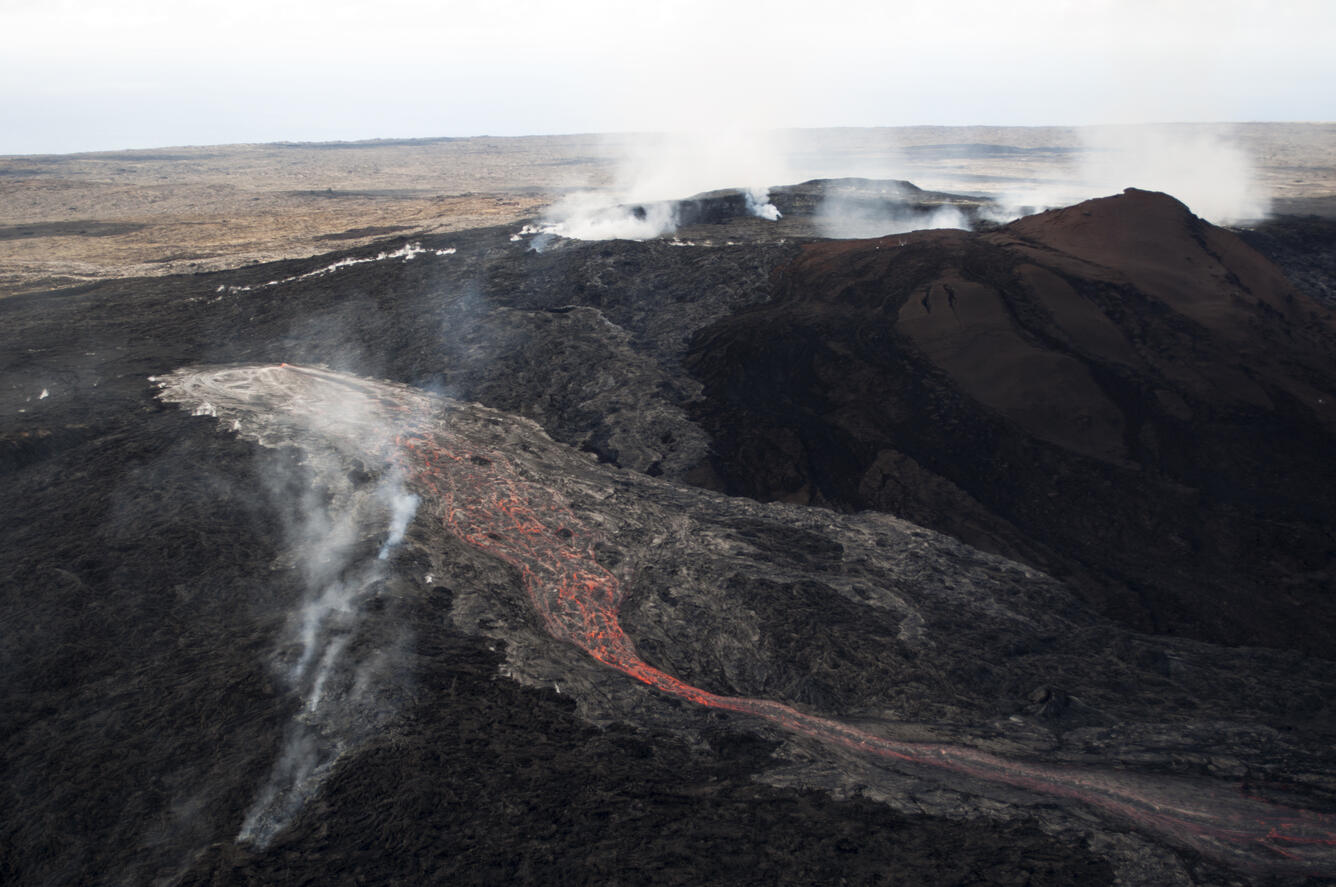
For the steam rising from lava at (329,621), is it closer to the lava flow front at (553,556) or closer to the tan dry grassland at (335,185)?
the lava flow front at (553,556)

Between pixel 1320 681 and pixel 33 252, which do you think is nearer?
pixel 1320 681

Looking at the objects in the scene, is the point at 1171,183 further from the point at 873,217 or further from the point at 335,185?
A: the point at 335,185

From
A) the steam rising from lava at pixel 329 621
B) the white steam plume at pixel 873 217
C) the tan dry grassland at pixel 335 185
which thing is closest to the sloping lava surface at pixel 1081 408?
the steam rising from lava at pixel 329 621

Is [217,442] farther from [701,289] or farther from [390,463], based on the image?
[701,289]

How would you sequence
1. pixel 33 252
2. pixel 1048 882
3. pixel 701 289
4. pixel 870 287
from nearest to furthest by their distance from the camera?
1. pixel 1048 882
2. pixel 870 287
3. pixel 701 289
4. pixel 33 252

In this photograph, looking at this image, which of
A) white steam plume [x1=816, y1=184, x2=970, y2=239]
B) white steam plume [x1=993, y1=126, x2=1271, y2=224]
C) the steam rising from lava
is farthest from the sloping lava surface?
white steam plume [x1=993, y1=126, x2=1271, y2=224]

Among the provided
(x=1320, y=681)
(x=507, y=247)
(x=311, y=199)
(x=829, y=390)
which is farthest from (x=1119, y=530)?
(x=311, y=199)

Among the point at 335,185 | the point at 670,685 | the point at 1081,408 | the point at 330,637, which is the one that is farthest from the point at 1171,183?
the point at 335,185
